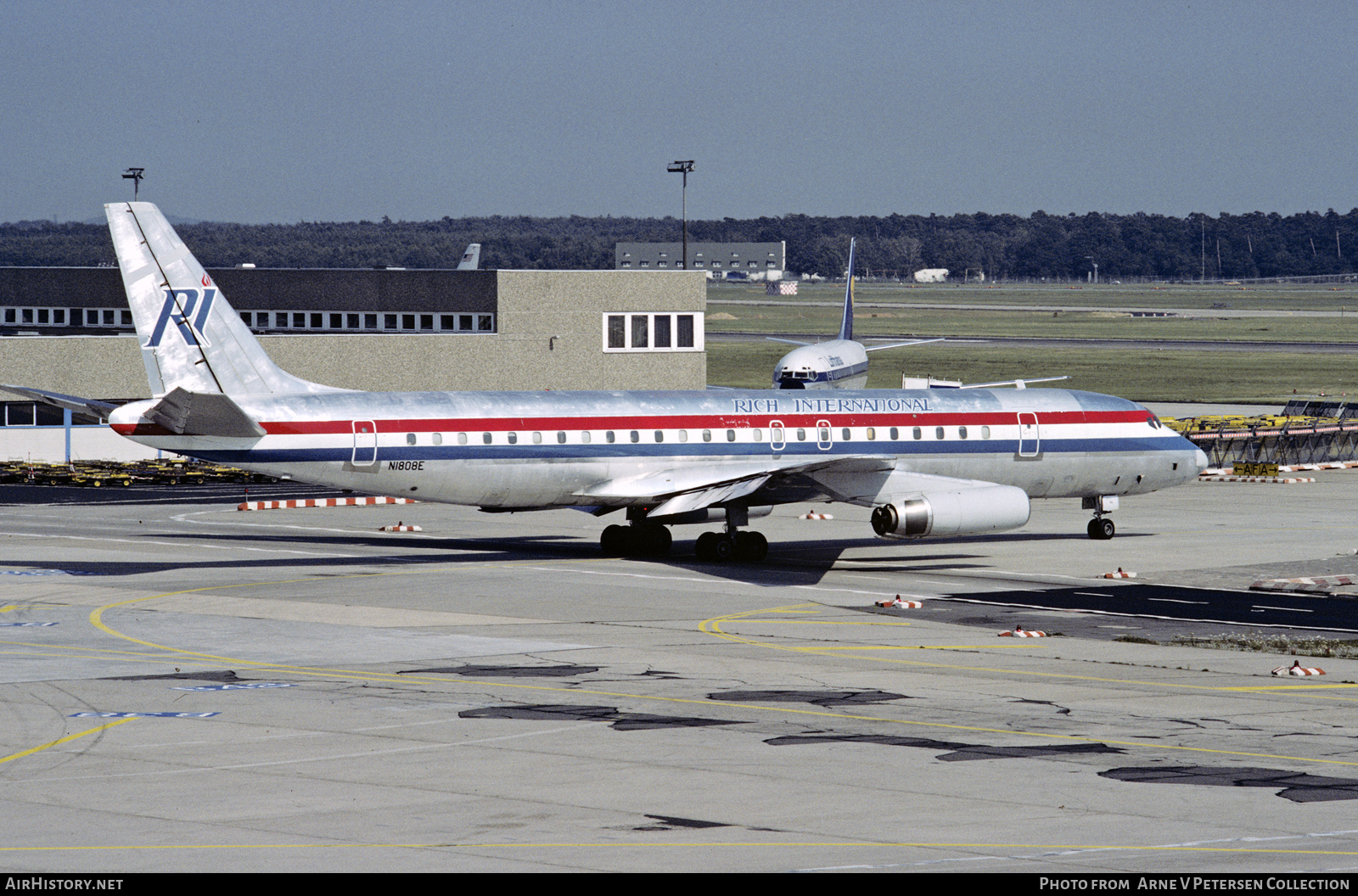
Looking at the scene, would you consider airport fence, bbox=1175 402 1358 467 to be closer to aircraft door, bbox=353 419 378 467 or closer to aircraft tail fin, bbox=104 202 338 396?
aircraft door, bbox=353 419 378 467

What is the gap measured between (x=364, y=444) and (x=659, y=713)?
17624mm

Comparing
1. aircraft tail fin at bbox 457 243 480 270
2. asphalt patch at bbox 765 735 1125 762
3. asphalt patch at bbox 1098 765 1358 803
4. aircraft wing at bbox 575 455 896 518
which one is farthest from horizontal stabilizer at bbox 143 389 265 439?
aircraft tail fin at bbox 457 243 480 270

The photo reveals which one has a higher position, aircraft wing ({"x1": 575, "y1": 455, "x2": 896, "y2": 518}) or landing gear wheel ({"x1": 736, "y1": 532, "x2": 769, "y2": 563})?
aircraft wing ({"x1": 575, "y1": 455, "x2": 896, "y2": 518})

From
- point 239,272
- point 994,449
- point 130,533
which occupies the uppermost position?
point 239,272

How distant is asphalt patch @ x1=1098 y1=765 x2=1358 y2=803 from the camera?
59.1 feet

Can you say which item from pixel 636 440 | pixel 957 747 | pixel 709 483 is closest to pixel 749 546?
pixel 709 483

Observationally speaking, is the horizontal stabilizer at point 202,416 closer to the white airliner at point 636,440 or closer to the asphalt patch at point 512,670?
the white airliner at point 636,440

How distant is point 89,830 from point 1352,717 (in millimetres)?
16571

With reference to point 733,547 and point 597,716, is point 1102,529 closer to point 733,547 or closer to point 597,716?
point 733,547

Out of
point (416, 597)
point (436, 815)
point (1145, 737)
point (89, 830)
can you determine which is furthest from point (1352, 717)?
point (416, 597)

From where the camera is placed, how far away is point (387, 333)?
8344 cm

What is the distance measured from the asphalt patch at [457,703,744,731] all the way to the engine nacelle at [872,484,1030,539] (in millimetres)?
17380

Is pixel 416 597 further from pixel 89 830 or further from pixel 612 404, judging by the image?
pixel 89 830

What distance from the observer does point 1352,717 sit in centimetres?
2292
